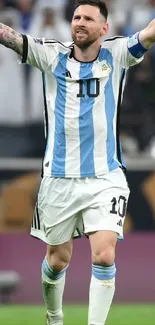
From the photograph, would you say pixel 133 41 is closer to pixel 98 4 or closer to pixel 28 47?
pixel 98 4

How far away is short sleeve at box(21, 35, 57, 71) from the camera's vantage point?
8039mm

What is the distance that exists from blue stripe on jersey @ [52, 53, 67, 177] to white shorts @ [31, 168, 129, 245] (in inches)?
4.1

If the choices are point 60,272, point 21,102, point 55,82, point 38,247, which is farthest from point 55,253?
point 21,102

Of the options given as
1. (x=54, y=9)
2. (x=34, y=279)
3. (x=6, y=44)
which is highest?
(x=6, y=44)

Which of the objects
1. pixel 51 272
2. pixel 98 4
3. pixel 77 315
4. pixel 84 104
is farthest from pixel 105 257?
pixel 77 315

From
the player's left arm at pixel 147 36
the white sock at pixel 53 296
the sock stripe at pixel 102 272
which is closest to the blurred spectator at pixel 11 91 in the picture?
the white sock at pixel 53 296

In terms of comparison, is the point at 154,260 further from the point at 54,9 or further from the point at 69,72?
the point at 69,72

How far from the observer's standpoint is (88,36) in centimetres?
791

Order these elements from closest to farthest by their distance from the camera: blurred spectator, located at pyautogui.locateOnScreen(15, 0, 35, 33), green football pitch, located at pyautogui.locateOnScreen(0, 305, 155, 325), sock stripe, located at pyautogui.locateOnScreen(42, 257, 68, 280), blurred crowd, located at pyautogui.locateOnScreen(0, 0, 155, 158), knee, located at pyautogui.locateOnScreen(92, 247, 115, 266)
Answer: knee, located at pyautogui.locateOnScreen(92, 247, 115, 266) → sock stripe, located at pyautogui.locateOnScreen(42, 257, 68, 280) → green football pitch, located at pyautogui.locateOnScreen(0, 305, 155, 325) → blurred crowd, located at pyautogui.locateOnScreen(0, 0, 155, 158) → blurred spectator, located at pyautogui.locateOnScreen(15, 0, 35, 33)

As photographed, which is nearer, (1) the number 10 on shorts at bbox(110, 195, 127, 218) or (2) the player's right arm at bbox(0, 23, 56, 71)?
(1) the number 10 on shorts at bbox(110, 195, 127, 218)

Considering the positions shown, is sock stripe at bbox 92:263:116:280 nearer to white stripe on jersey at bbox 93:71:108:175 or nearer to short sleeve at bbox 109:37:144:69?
white stripe on jersey at bbox 93:71:108:175

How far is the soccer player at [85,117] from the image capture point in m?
7.90

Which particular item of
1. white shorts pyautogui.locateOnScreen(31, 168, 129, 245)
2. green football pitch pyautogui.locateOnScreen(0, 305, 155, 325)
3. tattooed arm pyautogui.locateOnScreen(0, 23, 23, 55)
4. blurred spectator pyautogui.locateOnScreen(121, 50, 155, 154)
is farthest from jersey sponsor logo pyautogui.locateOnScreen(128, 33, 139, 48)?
blurred spectator pyautogui.locateOnScreen(121, 50, 155, 154)

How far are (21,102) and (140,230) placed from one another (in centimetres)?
228
